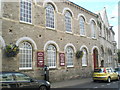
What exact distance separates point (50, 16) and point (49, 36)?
7.51ft

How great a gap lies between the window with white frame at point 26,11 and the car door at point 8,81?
7.26m

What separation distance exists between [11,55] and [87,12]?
45.8 feet

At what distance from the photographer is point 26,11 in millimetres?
14898

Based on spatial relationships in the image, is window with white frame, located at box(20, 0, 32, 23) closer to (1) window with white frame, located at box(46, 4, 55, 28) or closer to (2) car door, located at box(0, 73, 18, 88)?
(1) window with white frame, located at box(46, 4, 55, 28)

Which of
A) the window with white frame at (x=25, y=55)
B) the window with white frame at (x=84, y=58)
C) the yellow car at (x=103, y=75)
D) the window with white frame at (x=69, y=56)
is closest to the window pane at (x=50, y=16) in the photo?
the window with white frame at (x=25, y=55)

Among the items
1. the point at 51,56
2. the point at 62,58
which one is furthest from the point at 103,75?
the point at 51,56

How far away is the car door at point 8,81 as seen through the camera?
26.5ft

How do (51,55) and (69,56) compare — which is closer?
(51,55)

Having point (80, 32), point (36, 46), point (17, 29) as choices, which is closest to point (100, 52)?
point (80, 32)

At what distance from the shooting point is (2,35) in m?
12.7

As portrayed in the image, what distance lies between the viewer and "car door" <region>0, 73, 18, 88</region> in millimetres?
8091

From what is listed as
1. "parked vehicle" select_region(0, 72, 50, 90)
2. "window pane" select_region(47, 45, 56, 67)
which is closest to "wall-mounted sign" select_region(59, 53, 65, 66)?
"window pane" select_region(47, 45, 56, 67)

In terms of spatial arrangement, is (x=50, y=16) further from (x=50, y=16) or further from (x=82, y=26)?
(x=82, y=26)

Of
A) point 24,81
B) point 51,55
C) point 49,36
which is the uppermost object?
point 49,36
